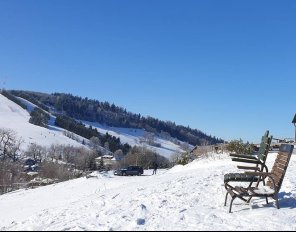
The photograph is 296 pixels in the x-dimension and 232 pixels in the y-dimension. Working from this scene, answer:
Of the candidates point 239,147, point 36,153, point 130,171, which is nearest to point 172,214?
point 239,147

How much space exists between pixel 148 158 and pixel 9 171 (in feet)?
99.3

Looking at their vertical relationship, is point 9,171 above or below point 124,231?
below

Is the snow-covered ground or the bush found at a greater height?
the bush

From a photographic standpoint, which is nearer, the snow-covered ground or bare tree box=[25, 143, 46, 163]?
the snow-covered ground

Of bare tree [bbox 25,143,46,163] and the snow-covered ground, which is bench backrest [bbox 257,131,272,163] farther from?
bare tree [bbox 25,143,46,163]

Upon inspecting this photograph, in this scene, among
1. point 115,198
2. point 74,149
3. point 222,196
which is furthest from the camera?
point 74,149

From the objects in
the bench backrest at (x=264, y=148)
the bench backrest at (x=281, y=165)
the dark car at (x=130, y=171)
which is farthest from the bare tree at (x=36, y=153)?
the bench backrest at (x=281, y=165)

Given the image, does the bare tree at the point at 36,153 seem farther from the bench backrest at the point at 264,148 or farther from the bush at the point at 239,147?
the bench backrest at the point at 264,148

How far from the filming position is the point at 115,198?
1266cm

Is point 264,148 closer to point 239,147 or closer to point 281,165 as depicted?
point 281,165

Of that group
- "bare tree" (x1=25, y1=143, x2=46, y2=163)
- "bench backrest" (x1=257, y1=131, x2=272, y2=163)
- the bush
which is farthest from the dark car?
"bare tree" (x1=25, y1=143, x2=46, y2=163)

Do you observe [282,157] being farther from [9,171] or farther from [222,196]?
[9,171]

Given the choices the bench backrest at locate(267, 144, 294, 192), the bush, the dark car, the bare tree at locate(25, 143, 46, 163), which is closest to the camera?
the bench backrest at locate(267, 144, 294, 192)

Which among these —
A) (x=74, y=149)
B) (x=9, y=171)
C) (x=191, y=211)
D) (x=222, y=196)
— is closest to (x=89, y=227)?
(x=191, y=211)
